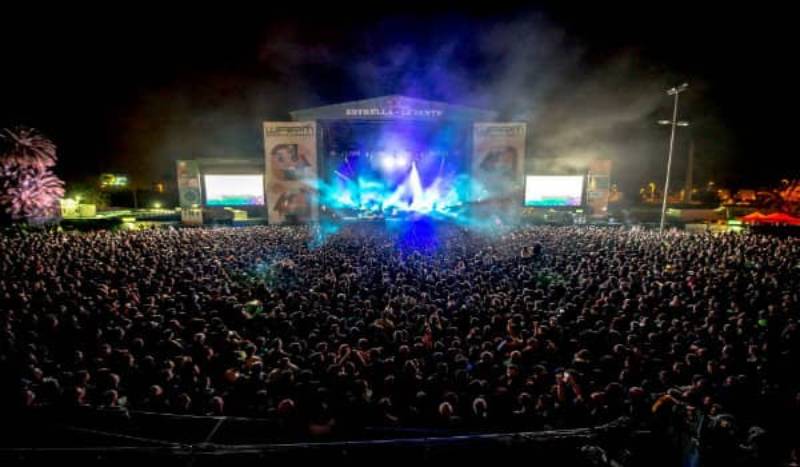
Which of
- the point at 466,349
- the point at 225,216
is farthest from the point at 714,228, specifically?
the point at 225,216

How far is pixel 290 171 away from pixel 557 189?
2163cm

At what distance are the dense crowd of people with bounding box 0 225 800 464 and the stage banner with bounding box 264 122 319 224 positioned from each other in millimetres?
17516

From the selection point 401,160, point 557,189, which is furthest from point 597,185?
point 401,160

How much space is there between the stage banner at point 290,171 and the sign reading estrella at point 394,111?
12.0 ft

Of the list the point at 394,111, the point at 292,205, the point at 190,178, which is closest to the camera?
the point at 292,205

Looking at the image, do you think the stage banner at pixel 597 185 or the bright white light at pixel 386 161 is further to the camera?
the bright white light at pixel 386 161

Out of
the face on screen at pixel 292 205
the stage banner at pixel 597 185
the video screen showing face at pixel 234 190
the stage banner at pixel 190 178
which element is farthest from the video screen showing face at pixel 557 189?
the stage banner at pixel 190 178

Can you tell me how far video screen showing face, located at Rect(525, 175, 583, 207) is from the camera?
3364cm

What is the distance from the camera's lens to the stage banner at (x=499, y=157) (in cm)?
3155

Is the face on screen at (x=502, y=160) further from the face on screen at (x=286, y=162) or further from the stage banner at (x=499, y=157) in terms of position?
the face on screen at (x=286, y=162)

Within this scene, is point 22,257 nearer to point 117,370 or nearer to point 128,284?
point 128,284

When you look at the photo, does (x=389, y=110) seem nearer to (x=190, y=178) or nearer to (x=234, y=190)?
(x=234, y=190)

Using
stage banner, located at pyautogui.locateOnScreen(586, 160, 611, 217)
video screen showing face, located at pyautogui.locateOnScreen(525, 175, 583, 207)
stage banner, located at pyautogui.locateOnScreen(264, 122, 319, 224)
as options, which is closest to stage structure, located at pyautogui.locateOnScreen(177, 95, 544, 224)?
stage banner, located at pyautogui.locateOnScreen(264, 122, 319, 224)

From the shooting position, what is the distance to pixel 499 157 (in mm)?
31703
